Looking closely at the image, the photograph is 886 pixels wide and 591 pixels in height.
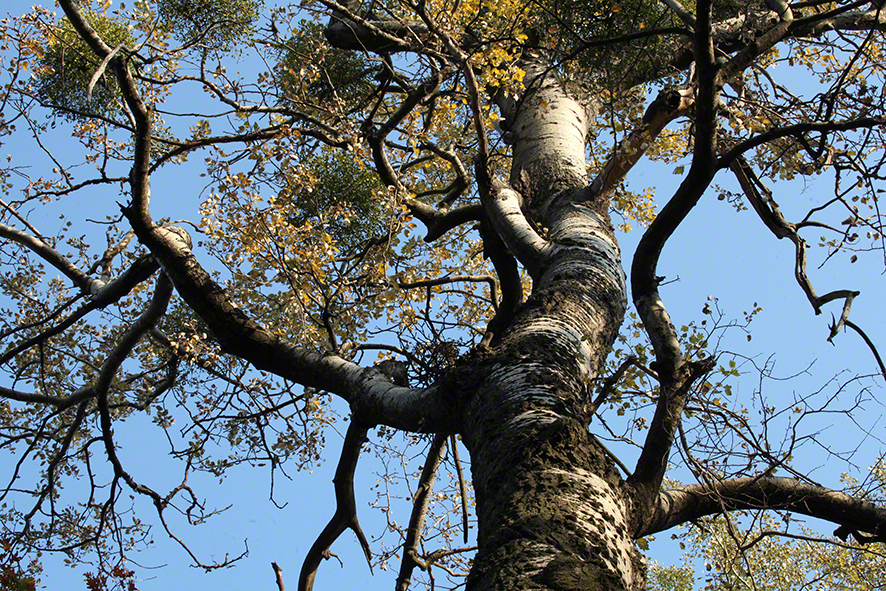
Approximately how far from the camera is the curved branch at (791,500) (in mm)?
3111

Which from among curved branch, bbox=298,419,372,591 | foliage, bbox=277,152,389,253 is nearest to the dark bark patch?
curved branch, bbox=298,419,372,591

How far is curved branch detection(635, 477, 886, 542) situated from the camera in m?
3.11

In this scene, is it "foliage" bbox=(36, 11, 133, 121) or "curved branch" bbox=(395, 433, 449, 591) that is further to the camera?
"foliage" bbox=(36, 11, 133, 121)

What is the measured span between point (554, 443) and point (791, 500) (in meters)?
2.10

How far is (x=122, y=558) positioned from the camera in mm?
4855

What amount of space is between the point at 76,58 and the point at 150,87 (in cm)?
133

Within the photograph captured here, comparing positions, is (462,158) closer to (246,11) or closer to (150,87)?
(246,11)

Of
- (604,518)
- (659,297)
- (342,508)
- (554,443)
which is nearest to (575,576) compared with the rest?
(604,518)

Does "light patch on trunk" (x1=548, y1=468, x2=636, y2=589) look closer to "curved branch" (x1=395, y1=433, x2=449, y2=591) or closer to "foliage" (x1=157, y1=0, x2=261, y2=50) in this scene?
"curved branch" (x1=395, y1=433, x2=449, y2=591)

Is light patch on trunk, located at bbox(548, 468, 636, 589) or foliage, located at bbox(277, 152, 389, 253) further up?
foliage, located at bbox(277, 152, 389, 253)

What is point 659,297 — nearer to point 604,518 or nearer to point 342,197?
point 604,518

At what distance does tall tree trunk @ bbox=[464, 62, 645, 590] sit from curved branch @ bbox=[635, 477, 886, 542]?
88 cm

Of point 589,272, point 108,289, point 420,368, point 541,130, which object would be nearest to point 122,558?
point 108,289

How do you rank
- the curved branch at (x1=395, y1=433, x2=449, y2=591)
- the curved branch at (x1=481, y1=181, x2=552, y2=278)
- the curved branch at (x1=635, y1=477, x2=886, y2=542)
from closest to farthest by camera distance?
the curved branch at (x1=635, y1=477, x2=886, y2=542), the curved branch at (x1=481, y1=181, x2=552, y2=278), the curved branch at (x1=395, y1=433, x2=449, y2=591)
